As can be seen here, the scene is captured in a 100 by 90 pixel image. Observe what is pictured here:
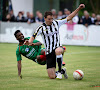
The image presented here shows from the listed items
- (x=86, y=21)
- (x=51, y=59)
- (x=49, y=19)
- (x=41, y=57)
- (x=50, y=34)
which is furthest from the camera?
(x=86, y=21)

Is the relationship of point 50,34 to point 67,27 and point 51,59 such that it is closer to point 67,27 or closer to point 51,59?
point 51,59

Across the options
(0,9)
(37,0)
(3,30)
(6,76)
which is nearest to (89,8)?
(37,0)

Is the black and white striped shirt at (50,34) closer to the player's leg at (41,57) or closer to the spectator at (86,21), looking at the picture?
the player's leg at (41,57)

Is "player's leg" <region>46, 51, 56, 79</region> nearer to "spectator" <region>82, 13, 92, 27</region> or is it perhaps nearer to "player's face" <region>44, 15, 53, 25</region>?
"player's face" <region>44, 15, 53, 25</region>

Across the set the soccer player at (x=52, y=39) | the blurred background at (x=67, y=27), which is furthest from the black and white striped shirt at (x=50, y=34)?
the blurred background at (x=67, y=27)

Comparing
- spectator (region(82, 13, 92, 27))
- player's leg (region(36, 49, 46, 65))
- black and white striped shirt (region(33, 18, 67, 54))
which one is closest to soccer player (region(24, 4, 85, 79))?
black and white striped shirt (region(33, 18, 67, 54))

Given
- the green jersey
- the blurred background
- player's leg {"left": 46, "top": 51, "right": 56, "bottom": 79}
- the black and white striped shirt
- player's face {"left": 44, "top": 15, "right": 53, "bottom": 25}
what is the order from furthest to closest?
the blurred background → the green jersey → player's leg {"left": 46, "top": 51, "right": 56, "bottom": 79} → the black and white striped shirt → player's face {"left": 44, "top": 15, "right": 53, "bottom": 25}

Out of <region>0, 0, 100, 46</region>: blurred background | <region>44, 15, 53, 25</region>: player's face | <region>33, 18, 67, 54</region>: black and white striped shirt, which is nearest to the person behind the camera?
<region>44, 15, 53, 25</region>: player's face

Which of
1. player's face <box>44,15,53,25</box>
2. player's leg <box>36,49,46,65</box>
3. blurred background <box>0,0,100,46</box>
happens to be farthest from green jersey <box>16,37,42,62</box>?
blurred background <box>0,0,100,46</box>

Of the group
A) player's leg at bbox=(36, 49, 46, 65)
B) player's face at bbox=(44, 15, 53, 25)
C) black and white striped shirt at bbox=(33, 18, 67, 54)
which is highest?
player's face at bbox=(44, 15, 53, 25)

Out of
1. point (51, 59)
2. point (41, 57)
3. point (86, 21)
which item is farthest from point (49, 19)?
point (86, 21)

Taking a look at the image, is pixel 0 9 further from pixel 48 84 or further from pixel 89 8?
pixel 89 8

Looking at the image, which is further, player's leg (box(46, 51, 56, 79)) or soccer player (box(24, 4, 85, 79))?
player's leg (box(46, 51, 56, 79))

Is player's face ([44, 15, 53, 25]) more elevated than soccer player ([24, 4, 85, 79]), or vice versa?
player's face ([44, 15, 53, 25])
